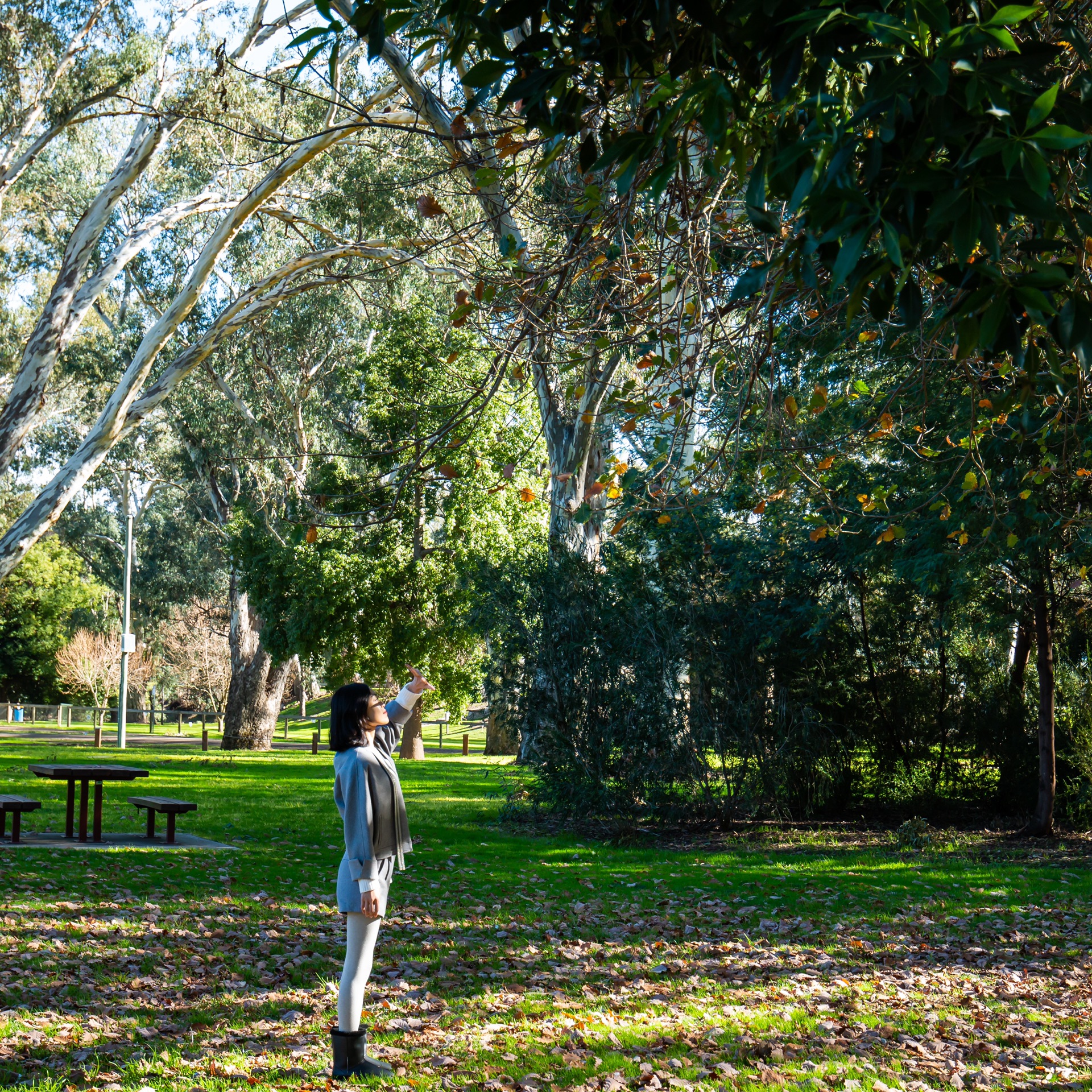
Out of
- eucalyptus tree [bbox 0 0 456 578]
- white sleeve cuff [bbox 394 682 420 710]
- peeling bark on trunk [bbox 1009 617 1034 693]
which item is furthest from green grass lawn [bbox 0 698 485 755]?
white sleeve cuff [bbox 394 682 420 710]

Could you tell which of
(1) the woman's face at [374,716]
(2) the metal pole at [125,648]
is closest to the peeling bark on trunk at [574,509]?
(1) the woman's face at [374,716]

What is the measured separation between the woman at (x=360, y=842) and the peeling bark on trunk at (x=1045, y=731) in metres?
10.6

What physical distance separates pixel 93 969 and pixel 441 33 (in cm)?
591

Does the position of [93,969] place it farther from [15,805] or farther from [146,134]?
[146,134]

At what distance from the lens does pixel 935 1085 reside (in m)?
5.04

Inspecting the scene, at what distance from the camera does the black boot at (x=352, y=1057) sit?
4.87 meters

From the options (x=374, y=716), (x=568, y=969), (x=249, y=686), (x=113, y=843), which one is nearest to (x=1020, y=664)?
(x=568, y=969)

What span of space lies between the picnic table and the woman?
6914 mm

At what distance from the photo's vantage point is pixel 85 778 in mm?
11539

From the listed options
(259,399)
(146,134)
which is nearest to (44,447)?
(259,399)

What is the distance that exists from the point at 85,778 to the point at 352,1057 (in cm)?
778

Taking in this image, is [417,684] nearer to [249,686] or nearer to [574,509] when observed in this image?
[574,509]

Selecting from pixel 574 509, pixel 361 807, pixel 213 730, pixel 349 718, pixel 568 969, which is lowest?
pixel 213 730

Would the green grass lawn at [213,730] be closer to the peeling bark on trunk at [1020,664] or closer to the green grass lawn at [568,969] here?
the peeling bark on trunk at [1020,664]
